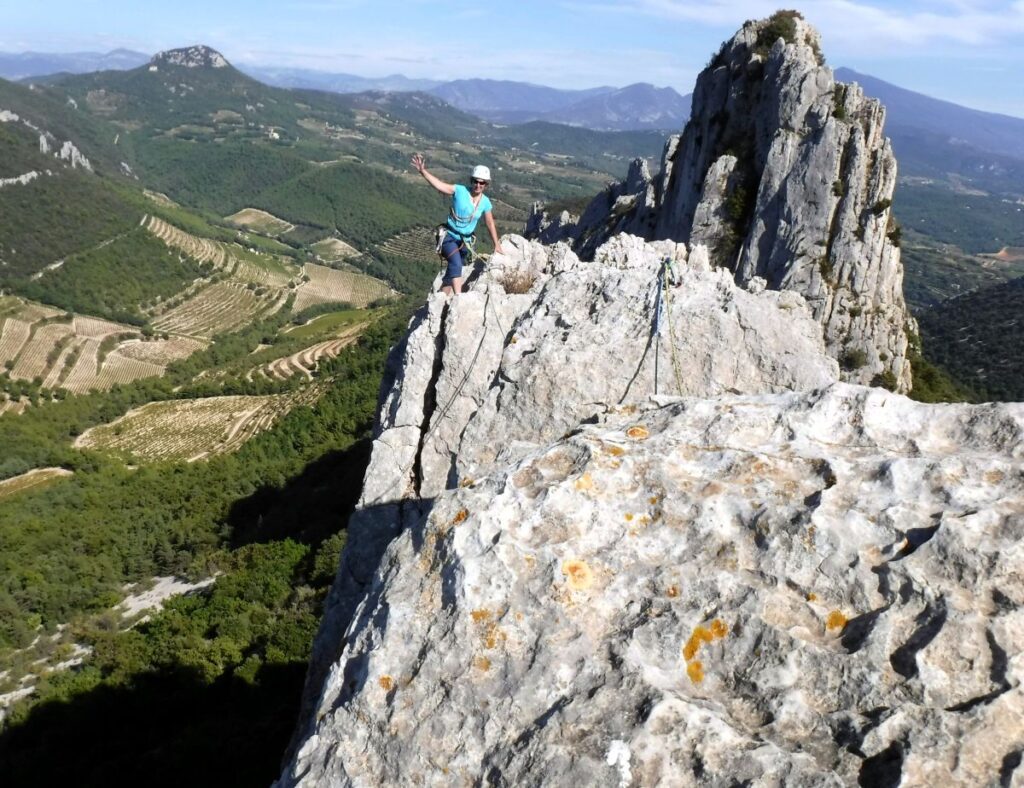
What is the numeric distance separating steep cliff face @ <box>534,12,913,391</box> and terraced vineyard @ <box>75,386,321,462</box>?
70.5 metres

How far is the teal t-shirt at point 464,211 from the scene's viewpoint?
1359 centimetres

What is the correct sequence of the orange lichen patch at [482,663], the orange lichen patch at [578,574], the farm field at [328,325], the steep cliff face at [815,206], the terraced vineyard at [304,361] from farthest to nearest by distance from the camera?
the farm field at [328,325] < the terraced vineyard at [304,361] < the steep cliff face at [815,206] < the orange lichen patch at [578,574] < the orange lichen patch at [482,663]

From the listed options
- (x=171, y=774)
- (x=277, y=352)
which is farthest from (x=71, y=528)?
(x=277, y=352)

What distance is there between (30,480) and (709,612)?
107643 millimetres

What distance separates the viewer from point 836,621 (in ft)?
17.5

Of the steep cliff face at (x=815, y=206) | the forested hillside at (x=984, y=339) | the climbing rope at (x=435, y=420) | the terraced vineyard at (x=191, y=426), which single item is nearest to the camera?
the climbing rope at (x=435, y=420)

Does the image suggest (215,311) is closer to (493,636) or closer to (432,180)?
(432,180)

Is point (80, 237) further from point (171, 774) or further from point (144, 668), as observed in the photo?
point (171, 774)

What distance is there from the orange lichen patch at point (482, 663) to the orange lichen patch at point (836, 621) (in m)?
2.74

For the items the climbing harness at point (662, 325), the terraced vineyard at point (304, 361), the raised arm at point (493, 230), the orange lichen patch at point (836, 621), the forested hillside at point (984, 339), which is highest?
the raised arm at point (493, 230)

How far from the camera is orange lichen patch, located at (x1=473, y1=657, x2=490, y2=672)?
5.43m

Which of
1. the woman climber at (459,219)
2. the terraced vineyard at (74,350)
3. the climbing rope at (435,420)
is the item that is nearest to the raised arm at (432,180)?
the woman climber at (459,219)

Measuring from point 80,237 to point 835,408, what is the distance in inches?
9199

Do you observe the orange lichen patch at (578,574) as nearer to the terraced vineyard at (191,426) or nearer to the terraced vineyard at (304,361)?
the terraced vineyard at (191,426)
